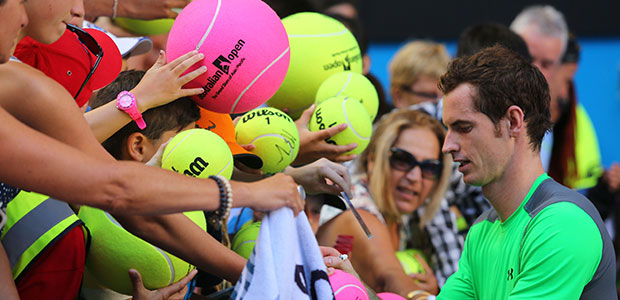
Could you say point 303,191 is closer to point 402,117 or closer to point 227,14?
point 227,14

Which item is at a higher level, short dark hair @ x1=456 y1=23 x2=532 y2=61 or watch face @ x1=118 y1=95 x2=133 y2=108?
watch face @ x1=118 y1=95 x2=133 y2=108

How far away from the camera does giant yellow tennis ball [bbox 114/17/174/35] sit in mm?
3583

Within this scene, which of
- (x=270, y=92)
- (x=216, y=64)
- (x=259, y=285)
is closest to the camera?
(x=259, y=285)

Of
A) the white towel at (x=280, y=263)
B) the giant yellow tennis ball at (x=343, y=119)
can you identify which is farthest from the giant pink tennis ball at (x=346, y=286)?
the giant yellow tennis ball at (x=343, y=119)

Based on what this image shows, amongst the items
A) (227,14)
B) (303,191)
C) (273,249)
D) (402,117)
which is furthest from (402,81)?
(273,249)

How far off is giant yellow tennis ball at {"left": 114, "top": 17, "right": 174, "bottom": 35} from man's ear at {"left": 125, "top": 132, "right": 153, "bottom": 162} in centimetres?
94

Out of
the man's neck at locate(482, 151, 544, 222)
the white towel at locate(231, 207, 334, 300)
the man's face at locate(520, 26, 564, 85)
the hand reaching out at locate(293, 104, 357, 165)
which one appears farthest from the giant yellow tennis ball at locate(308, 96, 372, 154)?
the man's face at locate(520, 26, 564, 85)

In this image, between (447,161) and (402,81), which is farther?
(402,81)

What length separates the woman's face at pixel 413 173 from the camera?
452cm

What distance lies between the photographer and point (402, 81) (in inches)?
226

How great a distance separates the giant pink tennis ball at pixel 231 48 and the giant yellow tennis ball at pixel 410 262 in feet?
6.09

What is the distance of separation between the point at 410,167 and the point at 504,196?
1679 millimetres

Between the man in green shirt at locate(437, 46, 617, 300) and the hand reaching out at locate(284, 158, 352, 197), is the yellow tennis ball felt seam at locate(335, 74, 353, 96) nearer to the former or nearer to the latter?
the hand reaching out at locate(284, 158, 352, 197)

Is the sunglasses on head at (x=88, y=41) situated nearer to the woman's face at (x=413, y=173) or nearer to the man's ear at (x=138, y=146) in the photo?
the man's ear at (x=138, y=146)
